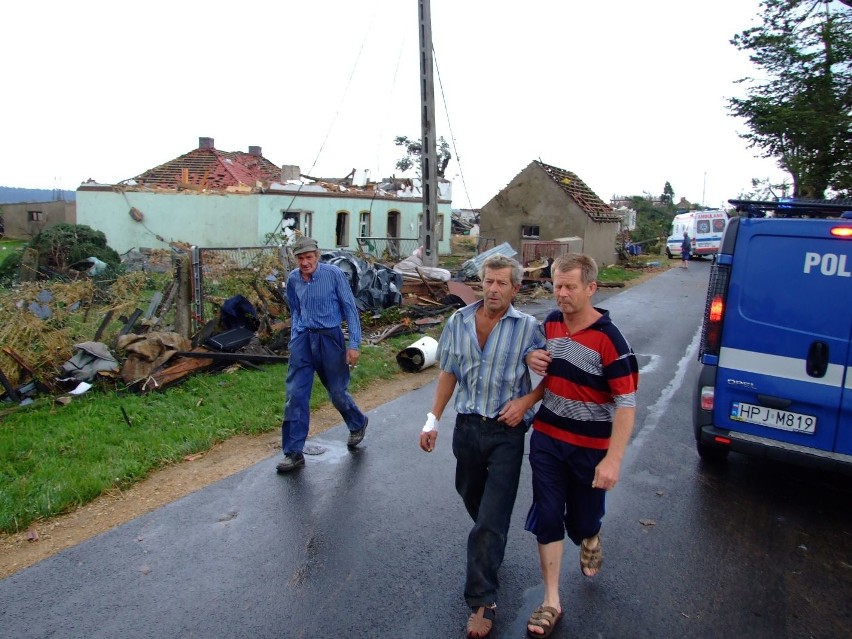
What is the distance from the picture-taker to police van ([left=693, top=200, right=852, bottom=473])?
14.3 feet

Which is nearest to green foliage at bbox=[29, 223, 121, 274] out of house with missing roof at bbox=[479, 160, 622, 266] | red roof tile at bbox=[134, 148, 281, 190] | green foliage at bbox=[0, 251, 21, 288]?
green foliage at bbox=[0, 251, 21, 288]

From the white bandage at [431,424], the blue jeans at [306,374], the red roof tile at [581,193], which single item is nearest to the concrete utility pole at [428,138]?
the blue jeans at [306,374]

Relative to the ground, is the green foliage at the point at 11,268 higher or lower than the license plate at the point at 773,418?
lower

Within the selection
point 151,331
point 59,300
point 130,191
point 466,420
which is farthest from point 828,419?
point 130,191

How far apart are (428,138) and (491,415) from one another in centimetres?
1390

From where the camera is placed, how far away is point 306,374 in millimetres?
5348

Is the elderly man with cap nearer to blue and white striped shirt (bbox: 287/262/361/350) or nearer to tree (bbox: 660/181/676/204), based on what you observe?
blue and white striped shirt (bbox: 287/262/361/350)

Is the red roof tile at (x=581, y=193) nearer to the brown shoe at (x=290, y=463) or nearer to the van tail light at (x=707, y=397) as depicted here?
the van tail light at (x=707, y=397)

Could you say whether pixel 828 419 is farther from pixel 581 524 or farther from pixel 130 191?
pixel 130 191

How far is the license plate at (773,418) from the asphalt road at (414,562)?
2.21 ft

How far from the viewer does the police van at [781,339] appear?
14.3 ft

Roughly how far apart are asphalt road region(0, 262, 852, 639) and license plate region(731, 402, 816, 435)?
2.21 ft

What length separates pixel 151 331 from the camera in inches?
319

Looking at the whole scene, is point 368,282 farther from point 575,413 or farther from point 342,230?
point 342,230
